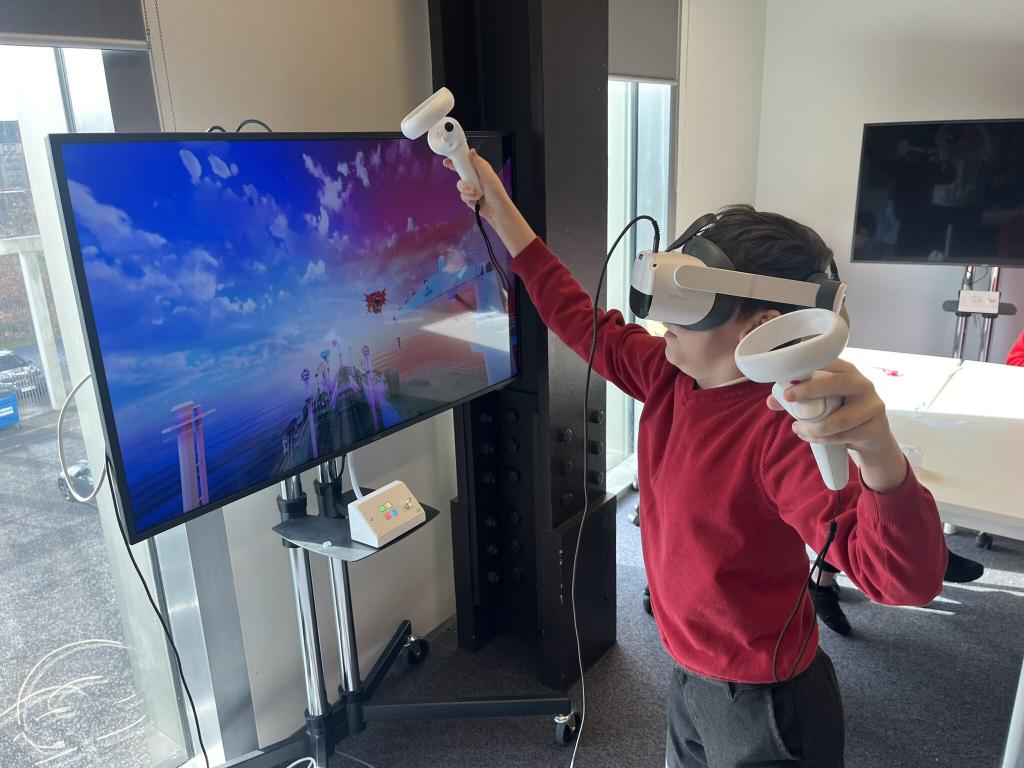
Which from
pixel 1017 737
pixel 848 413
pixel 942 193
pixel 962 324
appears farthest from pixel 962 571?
pixel 848 413

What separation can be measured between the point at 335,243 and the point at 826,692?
117 cm

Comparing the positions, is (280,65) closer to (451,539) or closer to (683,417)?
(683,417)

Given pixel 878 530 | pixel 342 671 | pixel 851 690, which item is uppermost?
pixel 878 530

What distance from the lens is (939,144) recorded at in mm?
3541

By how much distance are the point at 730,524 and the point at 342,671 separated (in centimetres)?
123

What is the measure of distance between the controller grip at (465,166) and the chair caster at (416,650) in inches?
57.5

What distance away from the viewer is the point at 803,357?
64 cm

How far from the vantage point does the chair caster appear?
2348mm

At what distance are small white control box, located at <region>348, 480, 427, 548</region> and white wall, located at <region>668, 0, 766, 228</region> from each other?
7.45ft

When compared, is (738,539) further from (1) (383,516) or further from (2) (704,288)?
(1) (383,516)

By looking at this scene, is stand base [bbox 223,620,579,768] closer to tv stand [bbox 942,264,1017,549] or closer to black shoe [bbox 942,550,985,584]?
black shoe [bbox 942,550,985,584]

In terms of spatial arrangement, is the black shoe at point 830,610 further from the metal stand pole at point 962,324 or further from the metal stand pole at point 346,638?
the metal stand pole at point 962,324

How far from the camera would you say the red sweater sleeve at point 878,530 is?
796mm

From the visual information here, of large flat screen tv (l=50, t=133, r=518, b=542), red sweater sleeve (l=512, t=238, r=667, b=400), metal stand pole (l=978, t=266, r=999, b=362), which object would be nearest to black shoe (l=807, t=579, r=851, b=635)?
red sweater sleeve (l=512, t=238, r=667, b=400)
